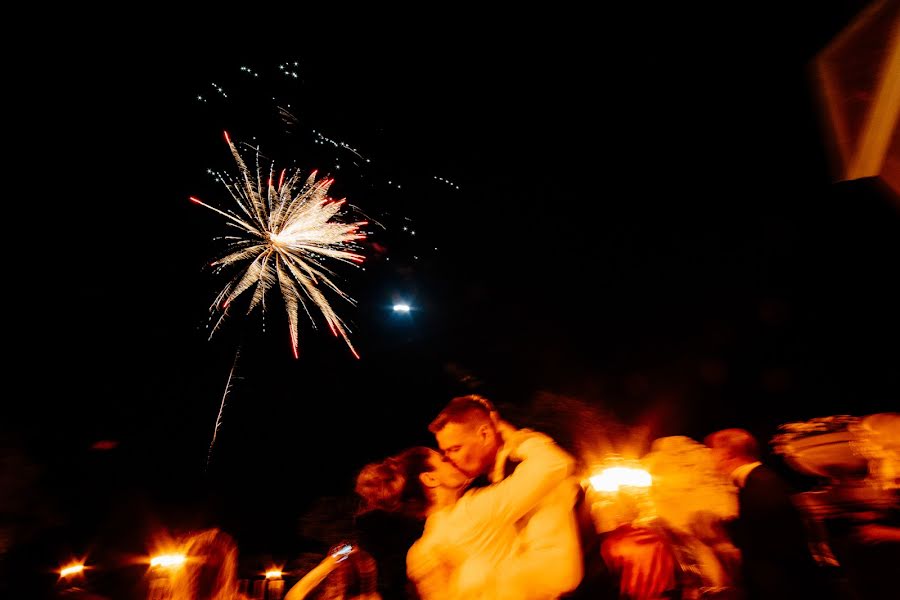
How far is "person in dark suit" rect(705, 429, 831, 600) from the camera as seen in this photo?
120 inches

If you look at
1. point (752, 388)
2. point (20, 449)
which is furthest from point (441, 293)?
point (20, 449)

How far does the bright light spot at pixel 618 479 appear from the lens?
14.2ft

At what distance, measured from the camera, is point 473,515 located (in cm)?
355

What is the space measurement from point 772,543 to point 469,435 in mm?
1949

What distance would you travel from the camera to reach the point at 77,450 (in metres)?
6.53

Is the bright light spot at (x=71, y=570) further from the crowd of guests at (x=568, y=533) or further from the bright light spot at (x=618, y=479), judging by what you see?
the bright light spot at (x=618, y=479)

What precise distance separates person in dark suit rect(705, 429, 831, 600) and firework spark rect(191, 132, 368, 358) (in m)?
5.68

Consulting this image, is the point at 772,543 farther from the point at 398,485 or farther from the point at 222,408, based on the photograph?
the point at 222,408

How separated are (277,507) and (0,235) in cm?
473

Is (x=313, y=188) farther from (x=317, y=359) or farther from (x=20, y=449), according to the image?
(x=20, y=449)

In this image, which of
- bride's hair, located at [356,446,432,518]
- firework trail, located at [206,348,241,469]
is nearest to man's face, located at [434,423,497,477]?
bride's hair, located at [356,446,432,518]

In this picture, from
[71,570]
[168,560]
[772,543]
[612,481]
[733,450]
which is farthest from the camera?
[71,570]

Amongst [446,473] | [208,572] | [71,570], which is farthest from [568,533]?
[71,570]

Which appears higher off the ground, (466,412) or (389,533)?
→ (466,412)
